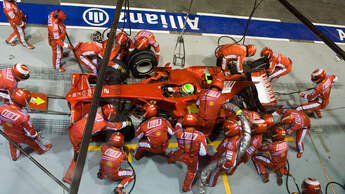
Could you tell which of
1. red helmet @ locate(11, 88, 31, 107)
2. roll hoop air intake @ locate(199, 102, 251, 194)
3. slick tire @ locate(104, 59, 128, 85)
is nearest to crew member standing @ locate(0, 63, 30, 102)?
red helmet @ locate(11, 88, 31, 107)

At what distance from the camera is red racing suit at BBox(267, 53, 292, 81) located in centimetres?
636

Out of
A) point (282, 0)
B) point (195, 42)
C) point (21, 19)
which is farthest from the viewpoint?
point (195, 42)

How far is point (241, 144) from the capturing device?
4336mm

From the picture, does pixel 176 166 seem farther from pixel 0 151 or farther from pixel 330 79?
pixel 330 79

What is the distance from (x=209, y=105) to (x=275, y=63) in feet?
7.59

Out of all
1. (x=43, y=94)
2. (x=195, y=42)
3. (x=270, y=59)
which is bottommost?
(x=43, y=94)

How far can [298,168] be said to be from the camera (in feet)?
18.9

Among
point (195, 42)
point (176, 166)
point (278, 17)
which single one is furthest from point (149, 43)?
point (278, 17)

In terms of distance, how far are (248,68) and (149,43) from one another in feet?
7.69

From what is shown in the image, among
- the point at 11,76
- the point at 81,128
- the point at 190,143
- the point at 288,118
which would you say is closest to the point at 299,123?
the point at 288,118

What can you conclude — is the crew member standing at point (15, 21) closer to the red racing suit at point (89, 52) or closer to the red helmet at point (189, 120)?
the red racing suit at point (89, 52)

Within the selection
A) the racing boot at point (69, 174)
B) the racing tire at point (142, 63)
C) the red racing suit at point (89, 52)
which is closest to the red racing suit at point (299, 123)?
the racing tire at point (142, 63)

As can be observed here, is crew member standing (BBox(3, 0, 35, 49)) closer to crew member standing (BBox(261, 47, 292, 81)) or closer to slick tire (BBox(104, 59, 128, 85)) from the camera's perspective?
slick tire (BBox(104, 59, 128, 85))

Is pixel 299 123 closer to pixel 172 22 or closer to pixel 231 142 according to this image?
pixel 231 142
